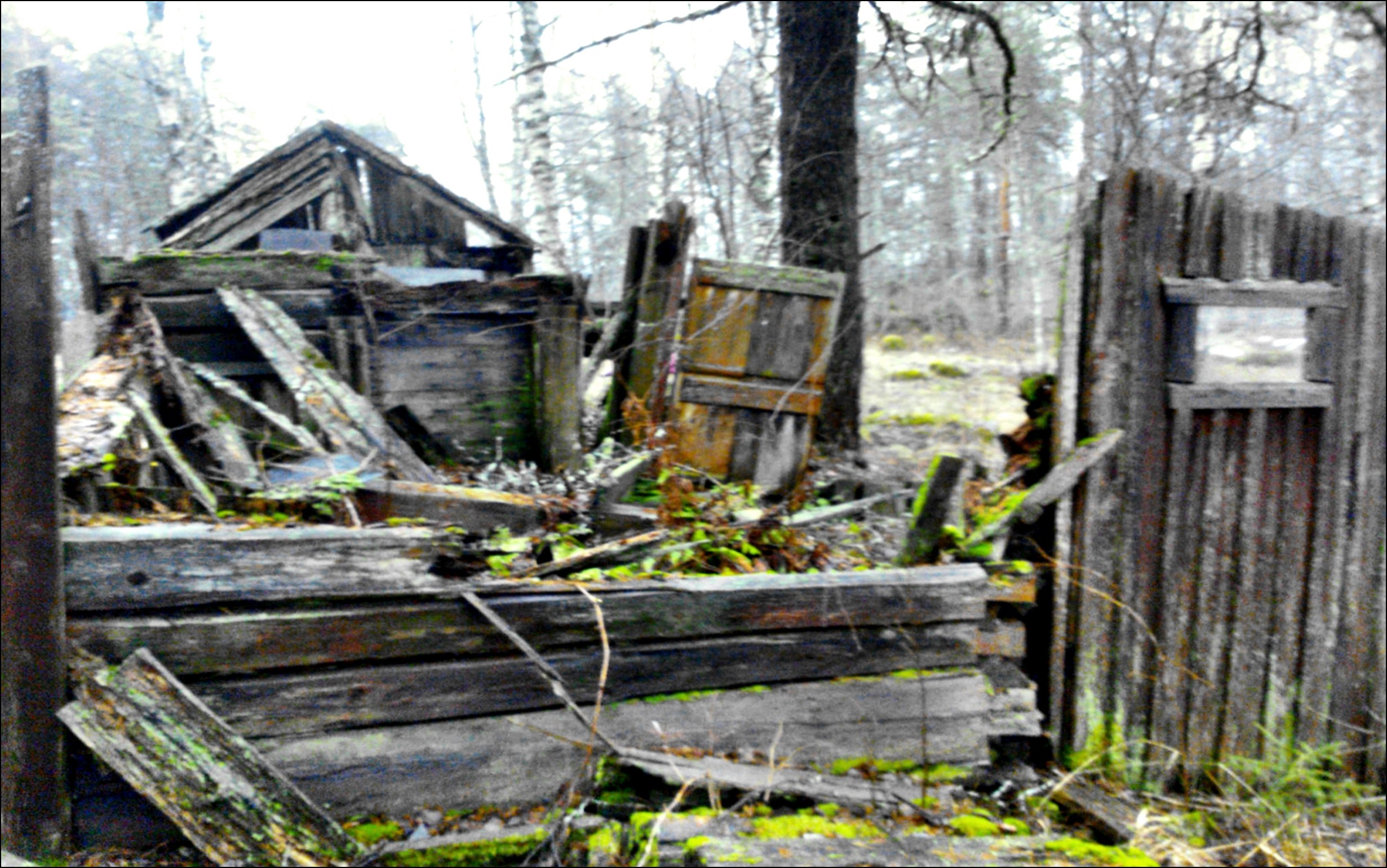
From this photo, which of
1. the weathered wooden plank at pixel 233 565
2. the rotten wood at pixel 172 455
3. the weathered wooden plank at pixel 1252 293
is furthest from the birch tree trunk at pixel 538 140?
the weathered wooden plank at pixel 233 565

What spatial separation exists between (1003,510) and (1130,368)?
0.88 m

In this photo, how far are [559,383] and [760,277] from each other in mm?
1388

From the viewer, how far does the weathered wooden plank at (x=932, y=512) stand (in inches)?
132

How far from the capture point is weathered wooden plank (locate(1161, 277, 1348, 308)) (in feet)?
12.2

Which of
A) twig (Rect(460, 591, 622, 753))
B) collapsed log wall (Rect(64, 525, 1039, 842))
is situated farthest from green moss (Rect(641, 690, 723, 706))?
twig (Rect(460, 591, 622, 753))

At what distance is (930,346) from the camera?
20188 millimetres

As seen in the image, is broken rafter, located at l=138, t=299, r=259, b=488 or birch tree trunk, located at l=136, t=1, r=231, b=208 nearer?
broken rafter, located at l=138, t=299, r=259, b=488

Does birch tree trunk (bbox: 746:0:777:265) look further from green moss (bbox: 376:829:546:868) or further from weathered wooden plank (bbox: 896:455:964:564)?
green moss (bbox: 376:829:546:868)

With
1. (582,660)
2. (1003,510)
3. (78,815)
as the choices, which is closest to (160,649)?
(78,815)

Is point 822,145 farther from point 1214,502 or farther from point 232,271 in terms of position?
point 232,271

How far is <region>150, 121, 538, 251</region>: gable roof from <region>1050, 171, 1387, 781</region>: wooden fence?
222 inches

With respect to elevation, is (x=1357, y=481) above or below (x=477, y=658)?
above

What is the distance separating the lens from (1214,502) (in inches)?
159

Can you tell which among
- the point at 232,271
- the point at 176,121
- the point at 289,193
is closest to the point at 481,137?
the point at 176,121
